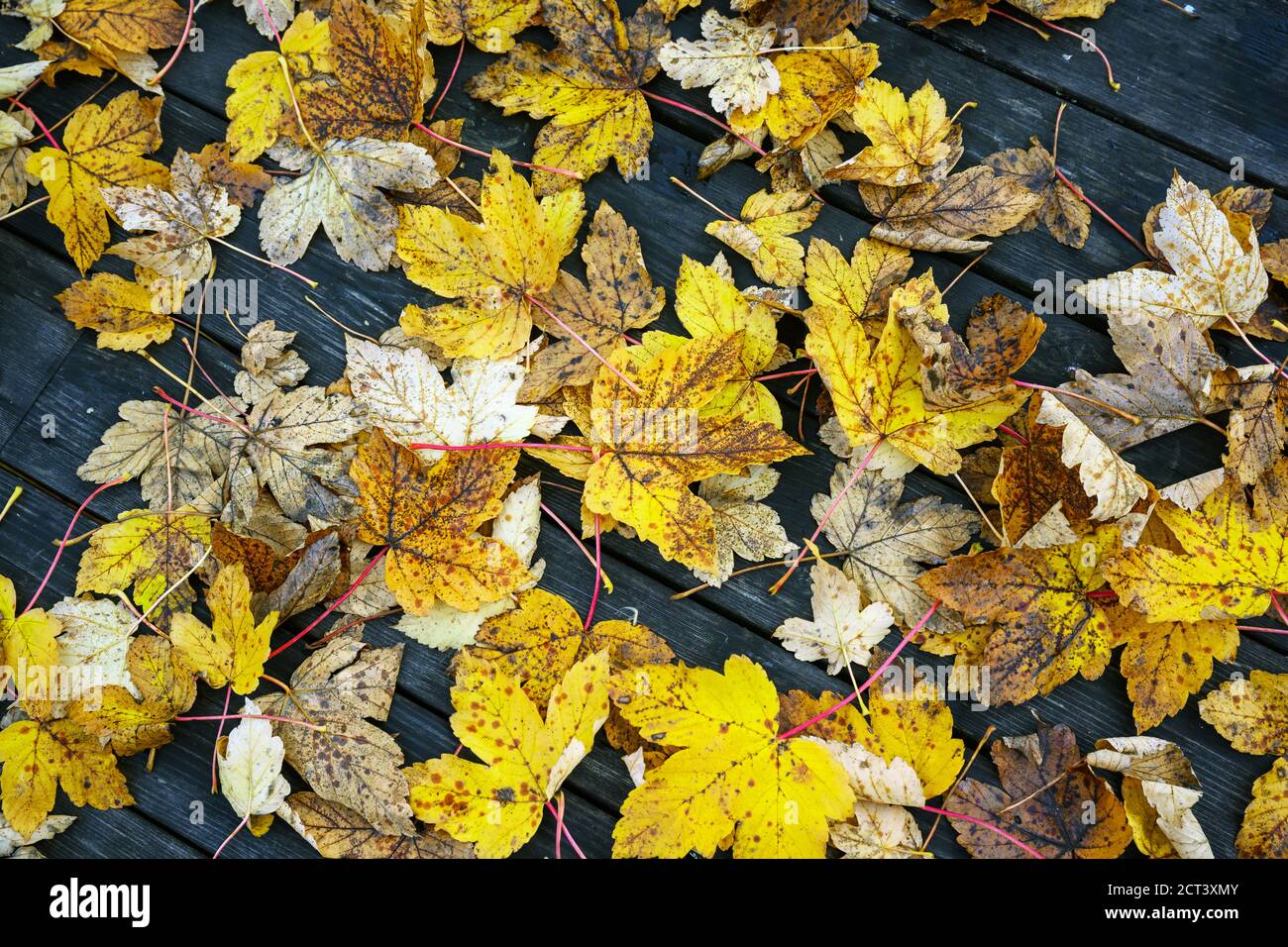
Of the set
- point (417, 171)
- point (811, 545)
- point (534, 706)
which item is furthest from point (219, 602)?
point (811, 545)

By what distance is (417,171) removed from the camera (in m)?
1.81

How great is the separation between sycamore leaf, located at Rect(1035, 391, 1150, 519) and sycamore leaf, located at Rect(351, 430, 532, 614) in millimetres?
981

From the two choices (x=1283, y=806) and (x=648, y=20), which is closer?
(x=1283, y=806)

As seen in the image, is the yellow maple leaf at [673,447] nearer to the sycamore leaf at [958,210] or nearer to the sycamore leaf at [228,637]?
the sycamore leaf at [958,210]

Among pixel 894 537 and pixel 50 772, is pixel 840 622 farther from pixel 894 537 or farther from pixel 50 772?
pixel 50 772

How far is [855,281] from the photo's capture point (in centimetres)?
182

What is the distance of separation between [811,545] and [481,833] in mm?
789

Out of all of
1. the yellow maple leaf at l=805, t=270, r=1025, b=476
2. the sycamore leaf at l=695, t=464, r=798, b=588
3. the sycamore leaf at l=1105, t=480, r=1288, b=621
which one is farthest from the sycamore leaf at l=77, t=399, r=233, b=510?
the sycamore leaf at l=1105, t=480, r=1288, b=621

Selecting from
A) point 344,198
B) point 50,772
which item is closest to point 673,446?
point 344,198

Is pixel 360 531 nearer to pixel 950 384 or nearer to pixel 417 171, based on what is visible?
pixel 417 171

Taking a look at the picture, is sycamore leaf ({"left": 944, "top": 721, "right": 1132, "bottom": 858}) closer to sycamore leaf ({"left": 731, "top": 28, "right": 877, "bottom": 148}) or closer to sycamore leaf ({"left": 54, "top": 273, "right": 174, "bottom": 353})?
sycamore leaf ({"left": 731, "top": 28, "right": 877, "bottom": 148})

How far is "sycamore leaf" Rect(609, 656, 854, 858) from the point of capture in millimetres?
1604

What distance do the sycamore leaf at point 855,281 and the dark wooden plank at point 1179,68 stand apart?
493 millimetres

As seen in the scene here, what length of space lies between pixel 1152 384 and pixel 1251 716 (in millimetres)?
638
